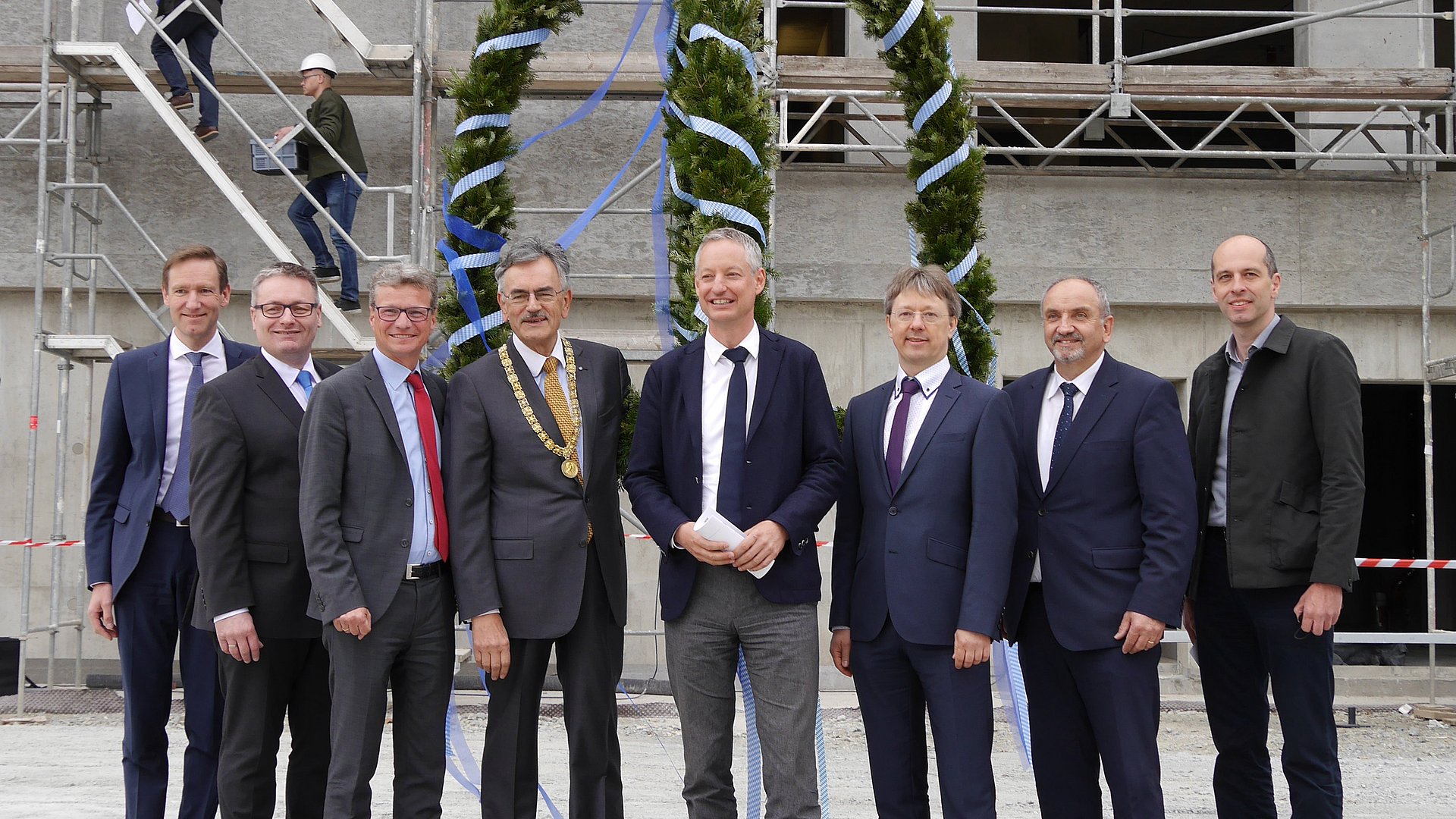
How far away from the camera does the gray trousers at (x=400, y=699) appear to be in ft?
12.0

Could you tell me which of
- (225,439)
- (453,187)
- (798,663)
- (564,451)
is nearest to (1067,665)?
(798,663)

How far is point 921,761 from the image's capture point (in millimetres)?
3836

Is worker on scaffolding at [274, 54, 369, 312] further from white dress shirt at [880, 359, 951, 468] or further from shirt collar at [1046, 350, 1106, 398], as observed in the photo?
shirt collar at [1046, 350, 1106, 398]

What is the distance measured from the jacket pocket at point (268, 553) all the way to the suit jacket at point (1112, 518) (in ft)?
7.66

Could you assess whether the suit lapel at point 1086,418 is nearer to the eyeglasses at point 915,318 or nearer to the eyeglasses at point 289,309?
the eyeglasses at point 915,318

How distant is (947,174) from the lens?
5.09m

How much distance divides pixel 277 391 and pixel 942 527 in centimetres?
220

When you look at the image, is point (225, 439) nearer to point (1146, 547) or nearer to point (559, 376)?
point (559, 376)

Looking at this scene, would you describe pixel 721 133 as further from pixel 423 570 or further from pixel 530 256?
pixel 423 570

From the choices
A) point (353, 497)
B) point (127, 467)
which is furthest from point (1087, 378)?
point (127, 467)

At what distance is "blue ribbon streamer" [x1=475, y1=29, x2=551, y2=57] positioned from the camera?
5.16 metres

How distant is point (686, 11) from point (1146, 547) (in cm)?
272

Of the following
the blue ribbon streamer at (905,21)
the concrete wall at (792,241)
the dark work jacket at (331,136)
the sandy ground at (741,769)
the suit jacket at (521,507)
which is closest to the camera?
the suit jacket at (521,507)

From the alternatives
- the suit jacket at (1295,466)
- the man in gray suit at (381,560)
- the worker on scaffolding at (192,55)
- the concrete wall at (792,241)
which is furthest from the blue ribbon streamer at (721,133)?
the worker on scaffolding at (192,55)
